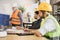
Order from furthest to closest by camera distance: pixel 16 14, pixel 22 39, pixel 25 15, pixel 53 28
→ 1. pixel 25 15
2. pixel 16 14
3. pixel 53 28
4. pixel 22 39

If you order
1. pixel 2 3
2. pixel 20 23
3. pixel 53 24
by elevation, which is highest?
pixel 2 3

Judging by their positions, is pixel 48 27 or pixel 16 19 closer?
pixel 48 27

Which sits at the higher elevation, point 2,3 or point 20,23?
point 2,3

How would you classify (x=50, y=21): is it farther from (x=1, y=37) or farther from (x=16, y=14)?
(x=16, y=14)

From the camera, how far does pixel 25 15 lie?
235 inches

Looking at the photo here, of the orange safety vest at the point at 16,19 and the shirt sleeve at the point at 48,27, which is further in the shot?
the orange safety vest at the point at 16,19

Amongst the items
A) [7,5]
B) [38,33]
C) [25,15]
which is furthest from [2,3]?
[38,33]

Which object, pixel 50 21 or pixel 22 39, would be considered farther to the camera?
pixel 50 21

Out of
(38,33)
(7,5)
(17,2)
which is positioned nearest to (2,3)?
(7,5)

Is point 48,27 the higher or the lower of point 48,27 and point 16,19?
the higher

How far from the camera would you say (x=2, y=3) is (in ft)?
19.9

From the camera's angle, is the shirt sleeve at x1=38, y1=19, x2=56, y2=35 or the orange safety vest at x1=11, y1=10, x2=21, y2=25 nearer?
the shirt sleeve at x1=38, y1=19, x2=56, y2=35

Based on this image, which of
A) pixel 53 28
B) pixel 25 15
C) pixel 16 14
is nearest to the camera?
pixel 53 28

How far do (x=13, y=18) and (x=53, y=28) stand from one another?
2786 millimetres
